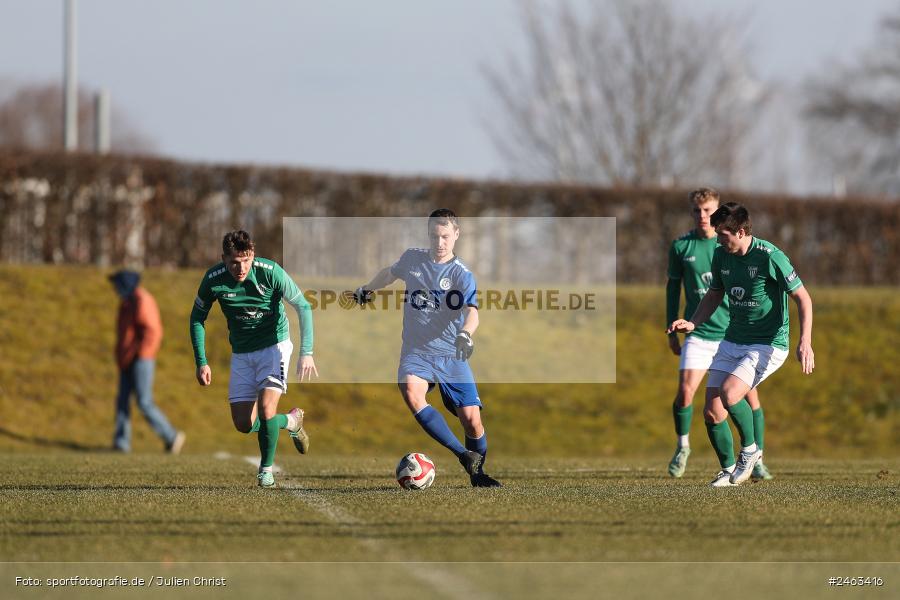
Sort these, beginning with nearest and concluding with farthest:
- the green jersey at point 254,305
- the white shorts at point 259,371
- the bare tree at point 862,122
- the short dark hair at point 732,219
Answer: the short dark hair at point 732,219
the green jersey at point 254,305
the white shorts at point 259,371
the bare tree at point 862,122

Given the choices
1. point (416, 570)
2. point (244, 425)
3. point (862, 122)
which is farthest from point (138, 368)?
point (862, 122)

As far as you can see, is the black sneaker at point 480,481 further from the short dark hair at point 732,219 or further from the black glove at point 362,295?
the short dark hair at point 732,219

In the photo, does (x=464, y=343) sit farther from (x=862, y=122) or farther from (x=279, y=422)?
(x=862, y=122)

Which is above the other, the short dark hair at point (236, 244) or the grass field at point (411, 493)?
the short dark hair at point (236, 244)

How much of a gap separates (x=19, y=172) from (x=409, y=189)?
7.16 metres

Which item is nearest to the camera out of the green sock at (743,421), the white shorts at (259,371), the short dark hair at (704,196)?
the white shorts at (259,371)

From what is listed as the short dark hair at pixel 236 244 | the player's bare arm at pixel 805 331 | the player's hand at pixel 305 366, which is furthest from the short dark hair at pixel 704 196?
the short dark hair at pixel 236 244

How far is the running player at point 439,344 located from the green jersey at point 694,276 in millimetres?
2598

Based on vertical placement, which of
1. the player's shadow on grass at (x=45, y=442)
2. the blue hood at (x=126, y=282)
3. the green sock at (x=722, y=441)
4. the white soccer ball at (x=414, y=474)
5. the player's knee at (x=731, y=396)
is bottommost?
the player's shadow on grass at (x=45, y=442)

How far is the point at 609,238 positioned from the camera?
2633 cm

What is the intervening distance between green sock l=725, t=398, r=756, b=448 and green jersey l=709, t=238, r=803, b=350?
0.58 m

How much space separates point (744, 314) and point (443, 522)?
12.3 ft

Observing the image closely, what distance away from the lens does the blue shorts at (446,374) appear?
33.6 feet

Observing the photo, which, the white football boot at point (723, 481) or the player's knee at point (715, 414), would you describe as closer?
the white football boot at point (723, 481)
